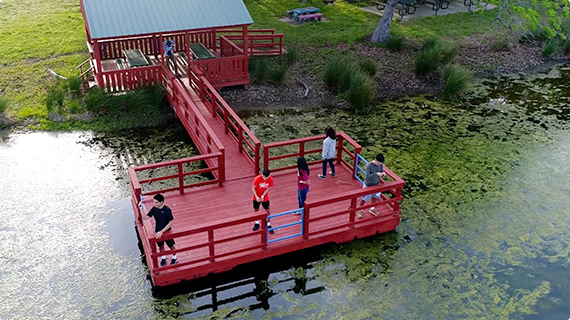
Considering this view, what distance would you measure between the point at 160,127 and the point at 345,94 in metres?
6.62

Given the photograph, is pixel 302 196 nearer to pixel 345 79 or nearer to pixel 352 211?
pixel 352 211

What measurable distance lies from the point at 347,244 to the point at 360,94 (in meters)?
7.90

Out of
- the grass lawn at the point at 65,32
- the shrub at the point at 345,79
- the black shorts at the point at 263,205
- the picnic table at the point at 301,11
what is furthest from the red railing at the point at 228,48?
the black shorts at the point at 263,205

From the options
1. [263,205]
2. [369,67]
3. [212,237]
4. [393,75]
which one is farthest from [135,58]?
[212,237]

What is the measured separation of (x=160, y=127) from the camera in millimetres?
16156

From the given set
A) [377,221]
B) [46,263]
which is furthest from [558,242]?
[46,263]

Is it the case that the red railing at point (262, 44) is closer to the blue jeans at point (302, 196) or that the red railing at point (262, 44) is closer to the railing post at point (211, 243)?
the blue jeans at point (302, 196)

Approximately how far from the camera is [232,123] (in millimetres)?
13430

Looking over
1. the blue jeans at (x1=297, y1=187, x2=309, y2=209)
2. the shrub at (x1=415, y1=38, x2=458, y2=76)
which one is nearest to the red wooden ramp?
the blue jeans at (x1=297, y1=187, x2=309, y2=209)

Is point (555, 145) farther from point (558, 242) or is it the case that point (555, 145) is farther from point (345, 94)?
point (345, 94)

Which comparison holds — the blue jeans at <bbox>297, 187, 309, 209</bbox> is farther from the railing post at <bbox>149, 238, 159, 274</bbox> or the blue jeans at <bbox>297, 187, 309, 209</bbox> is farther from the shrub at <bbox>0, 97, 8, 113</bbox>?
the shrub at <bbox>0, 97, 8, 113</bbox>

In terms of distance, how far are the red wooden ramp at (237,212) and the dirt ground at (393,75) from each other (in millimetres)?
4766

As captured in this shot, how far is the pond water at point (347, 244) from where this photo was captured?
9.24m

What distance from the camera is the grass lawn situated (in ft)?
59.2
